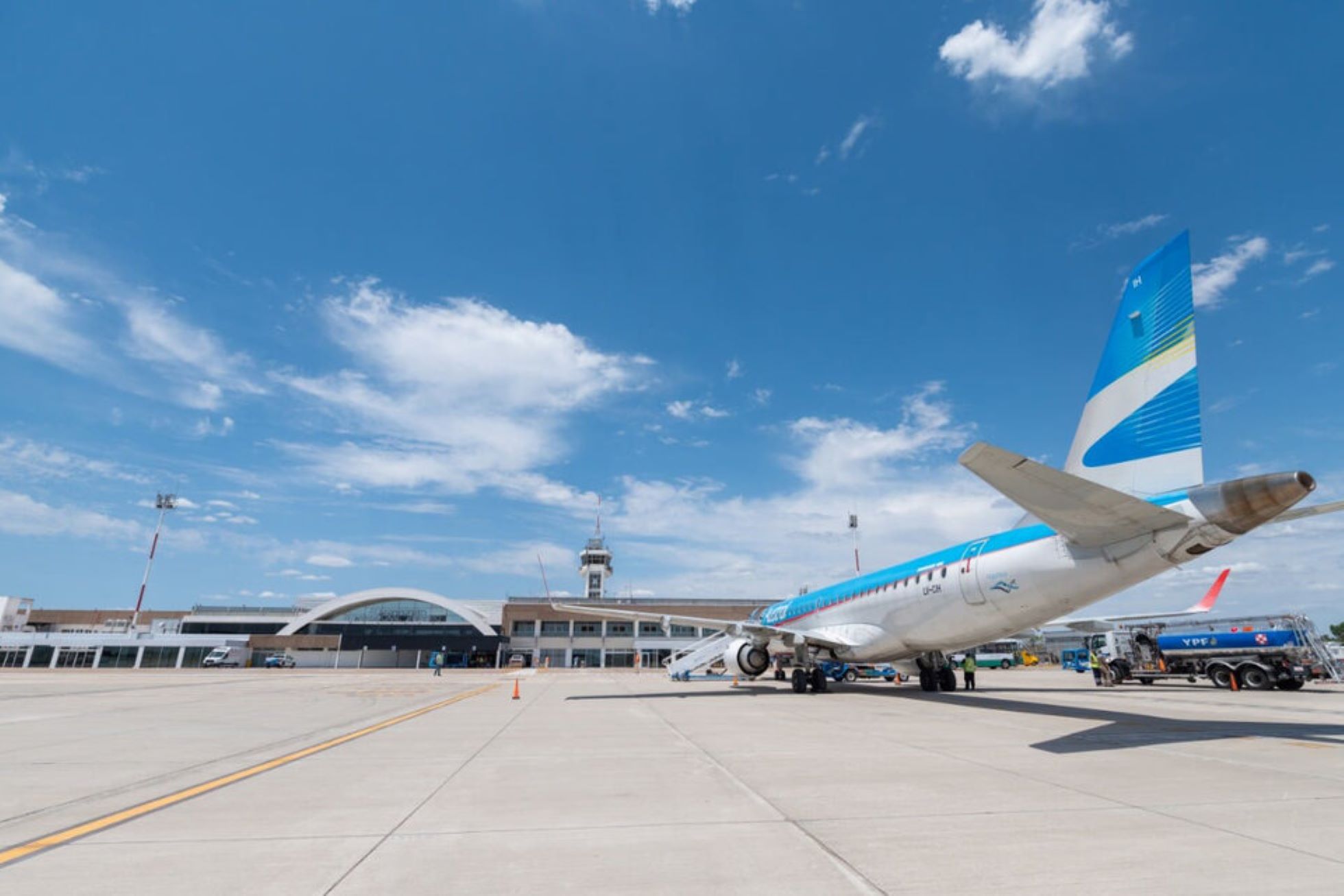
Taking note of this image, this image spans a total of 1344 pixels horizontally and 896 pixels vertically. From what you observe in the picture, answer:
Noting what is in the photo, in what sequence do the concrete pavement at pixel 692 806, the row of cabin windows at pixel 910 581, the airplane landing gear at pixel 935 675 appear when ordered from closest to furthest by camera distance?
the concrete pavement at pixel 692 806
the row of cabin windows at pixel 910 581
the airplane landing gear at pixel 935 675

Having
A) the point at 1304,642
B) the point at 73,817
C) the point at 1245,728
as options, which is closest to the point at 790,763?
the point at 73,817

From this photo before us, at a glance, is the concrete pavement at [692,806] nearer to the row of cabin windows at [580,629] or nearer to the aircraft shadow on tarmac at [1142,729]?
the aircraft shadow on tarmac at [1142,729]

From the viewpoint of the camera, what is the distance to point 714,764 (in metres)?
8.78

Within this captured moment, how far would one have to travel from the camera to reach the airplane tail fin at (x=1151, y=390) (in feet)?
36.4

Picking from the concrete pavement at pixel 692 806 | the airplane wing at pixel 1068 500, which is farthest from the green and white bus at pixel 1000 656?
the concrete pavement at pixel 692 806

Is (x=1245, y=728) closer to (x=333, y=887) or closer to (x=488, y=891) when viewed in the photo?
(x=488, y=891)

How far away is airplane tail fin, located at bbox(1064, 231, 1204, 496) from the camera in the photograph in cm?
1111

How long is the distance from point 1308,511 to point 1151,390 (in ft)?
9.42

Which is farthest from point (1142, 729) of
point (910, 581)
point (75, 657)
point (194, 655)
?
Result: point (75, 657)

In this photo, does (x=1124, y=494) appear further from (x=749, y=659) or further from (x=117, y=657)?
(x=117, y=657)

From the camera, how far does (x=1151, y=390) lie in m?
11.7

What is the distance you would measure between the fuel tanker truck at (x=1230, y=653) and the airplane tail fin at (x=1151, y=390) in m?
22.1

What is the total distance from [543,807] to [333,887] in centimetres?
259

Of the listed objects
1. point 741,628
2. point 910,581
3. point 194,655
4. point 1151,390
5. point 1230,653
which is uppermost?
point 1151,390
